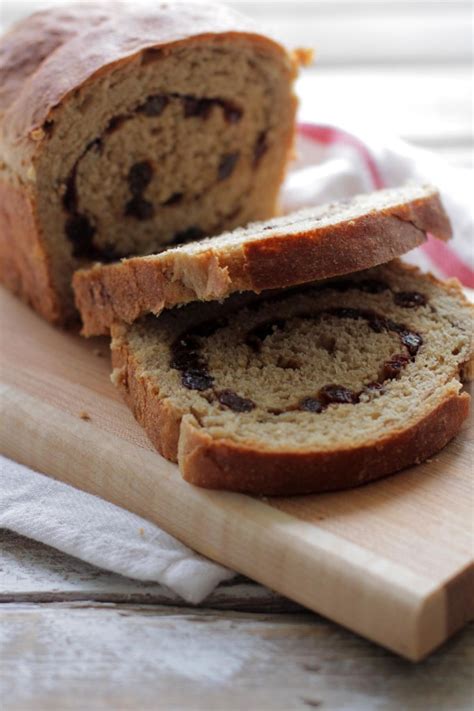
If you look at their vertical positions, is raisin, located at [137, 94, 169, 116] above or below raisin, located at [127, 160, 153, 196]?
above

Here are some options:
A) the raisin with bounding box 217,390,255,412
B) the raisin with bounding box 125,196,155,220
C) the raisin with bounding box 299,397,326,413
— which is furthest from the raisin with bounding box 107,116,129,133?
the raisin with bounding box 299,397,326,413

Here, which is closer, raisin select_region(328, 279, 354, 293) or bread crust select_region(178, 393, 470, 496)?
bread crust select_region(178, 393, 470, 496)

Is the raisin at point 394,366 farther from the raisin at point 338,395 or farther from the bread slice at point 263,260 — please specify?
the bread slice at point 263,260

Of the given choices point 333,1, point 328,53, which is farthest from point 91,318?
point 333,1

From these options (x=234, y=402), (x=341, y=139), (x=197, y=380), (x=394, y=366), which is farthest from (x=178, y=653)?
(x=341, y=139)

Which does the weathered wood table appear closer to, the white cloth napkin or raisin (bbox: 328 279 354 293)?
the white cloth napkin

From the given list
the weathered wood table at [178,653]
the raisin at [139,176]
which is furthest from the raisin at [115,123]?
the weathered wood table at [178,653]
